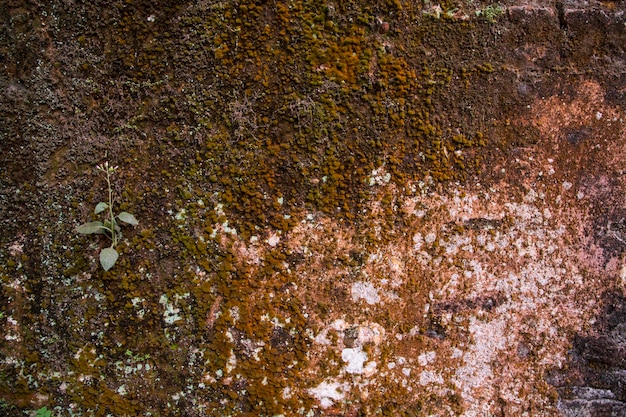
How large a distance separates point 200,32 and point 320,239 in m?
1.28

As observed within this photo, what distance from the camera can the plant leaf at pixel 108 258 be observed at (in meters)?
2.57

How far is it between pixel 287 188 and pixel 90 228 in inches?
41.4

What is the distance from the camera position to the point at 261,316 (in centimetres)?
269

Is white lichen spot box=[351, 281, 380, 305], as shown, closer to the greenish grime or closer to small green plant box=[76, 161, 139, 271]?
the greenish grime

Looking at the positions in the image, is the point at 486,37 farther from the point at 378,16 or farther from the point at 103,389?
the point at 103,389

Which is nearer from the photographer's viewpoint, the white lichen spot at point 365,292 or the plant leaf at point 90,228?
the plant leaf at point 90,228

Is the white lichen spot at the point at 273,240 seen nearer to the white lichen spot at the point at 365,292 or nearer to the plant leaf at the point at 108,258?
the white lichen spot at the point at 365,292

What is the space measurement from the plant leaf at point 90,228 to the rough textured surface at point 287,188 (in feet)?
0.27

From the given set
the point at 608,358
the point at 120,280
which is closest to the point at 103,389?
the point at 120,280

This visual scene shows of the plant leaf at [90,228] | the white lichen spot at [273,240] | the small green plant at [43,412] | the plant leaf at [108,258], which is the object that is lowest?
the small green plant at [43,412]

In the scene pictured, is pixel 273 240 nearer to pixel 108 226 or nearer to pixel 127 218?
pixel 127 218

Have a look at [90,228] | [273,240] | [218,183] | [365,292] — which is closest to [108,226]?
[90,228]

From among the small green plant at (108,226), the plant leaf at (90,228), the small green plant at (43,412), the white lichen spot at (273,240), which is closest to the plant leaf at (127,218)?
the small green plant at (108,226)

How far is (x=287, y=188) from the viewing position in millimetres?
2691
